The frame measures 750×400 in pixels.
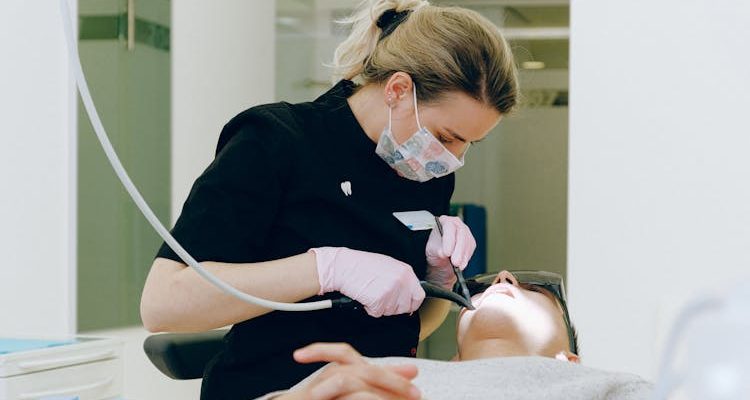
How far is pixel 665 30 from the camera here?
9.38ft

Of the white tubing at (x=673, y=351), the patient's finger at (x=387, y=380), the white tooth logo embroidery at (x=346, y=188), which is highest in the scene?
the white tooth logo embroidery at (x=346, y=188)

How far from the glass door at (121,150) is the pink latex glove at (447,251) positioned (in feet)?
6.98

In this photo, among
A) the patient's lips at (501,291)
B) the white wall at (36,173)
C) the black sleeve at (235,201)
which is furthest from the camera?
the white wall at (36,173)

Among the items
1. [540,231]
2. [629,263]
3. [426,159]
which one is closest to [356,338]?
[426,159]

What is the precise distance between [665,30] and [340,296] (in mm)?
1788

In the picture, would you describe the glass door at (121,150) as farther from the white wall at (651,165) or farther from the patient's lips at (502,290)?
the patient's lips at (502,290)

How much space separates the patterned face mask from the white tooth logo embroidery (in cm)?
10

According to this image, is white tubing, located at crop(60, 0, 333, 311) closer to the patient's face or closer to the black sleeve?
the black sleeve

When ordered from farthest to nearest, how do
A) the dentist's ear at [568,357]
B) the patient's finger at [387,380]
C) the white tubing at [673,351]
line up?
the dentist's ear at [568,357] → the patient's finger at [387,380] → the white tubing at [673,351]

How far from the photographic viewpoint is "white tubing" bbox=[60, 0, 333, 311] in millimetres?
1141

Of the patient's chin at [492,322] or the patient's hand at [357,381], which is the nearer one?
the patient's hand at [357,381]

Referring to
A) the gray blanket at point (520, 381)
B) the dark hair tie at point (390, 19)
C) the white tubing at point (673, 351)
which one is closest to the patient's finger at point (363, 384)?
the gray blanket at point (520, 381)

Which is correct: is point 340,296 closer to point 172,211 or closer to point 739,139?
point 739,139

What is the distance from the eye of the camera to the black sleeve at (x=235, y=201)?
54.9 inches
